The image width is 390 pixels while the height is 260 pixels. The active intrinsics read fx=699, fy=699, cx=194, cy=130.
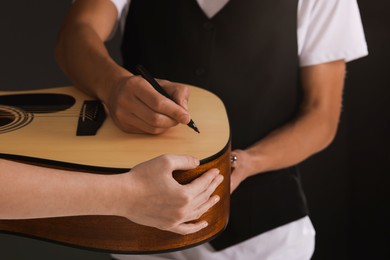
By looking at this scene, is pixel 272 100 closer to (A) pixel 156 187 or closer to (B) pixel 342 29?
(B) pixel 342 29

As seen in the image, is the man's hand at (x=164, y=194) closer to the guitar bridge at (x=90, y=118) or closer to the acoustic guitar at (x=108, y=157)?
the acoustic guitar at (x=108, y=157)

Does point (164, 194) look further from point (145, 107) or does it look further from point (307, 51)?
point (307, 51)

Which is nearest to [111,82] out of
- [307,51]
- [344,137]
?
[307,51]

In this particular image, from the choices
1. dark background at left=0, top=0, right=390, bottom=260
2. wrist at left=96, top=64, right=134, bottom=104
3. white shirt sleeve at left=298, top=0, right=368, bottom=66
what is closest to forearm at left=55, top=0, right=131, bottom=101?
wrist at left=96, top=64, right=134, bottom=104

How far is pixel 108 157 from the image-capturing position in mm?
1058

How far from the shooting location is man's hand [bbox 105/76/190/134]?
43.0 inches

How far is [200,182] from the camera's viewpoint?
103cm

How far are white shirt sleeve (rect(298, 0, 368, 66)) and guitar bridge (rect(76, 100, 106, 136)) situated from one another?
0.43m

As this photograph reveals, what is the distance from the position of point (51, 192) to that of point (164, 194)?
0.16 m

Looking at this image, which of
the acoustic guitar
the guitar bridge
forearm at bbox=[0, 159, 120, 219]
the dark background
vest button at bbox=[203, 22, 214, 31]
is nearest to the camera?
forearm at bbox=[0, 159, 120, 219]

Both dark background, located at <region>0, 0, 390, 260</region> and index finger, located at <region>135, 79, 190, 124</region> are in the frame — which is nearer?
index finger, located at <region>135, 79, 190, 124</region>

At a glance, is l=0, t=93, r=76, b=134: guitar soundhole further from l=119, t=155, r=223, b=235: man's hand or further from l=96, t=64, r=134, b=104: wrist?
l=119, t=155, r=223, b=235: man's hand

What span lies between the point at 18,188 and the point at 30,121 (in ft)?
1.09

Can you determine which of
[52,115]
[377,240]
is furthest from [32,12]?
[377,240]
